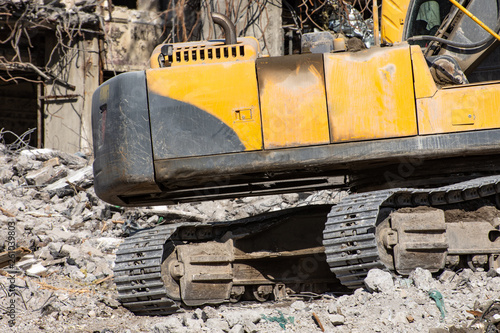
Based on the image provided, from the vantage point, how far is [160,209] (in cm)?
848

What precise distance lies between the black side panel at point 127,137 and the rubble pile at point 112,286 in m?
1.06

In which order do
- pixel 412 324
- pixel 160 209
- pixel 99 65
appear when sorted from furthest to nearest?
pixel 99 65
pixel 160 209
pixel 412 324

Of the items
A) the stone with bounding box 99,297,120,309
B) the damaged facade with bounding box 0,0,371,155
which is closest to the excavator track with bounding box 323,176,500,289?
the stone with bounding box 99,297,120,309

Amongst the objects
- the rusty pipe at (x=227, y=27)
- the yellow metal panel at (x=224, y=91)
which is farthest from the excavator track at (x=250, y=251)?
the rusty pipe at (x=227, y=27)

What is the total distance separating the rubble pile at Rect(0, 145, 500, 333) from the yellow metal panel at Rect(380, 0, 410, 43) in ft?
7.55

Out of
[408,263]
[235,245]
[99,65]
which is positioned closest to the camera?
[408,263]

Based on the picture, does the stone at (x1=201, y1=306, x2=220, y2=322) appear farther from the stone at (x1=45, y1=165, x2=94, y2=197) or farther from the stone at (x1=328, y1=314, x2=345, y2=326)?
the stone at (x1=45, y1=165, x2=94, y2=197)

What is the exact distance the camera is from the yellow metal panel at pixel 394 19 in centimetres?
610

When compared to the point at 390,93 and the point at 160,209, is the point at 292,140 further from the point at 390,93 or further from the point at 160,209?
the point at 160,209

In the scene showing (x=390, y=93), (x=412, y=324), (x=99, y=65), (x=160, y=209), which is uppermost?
(x=99, y=65)

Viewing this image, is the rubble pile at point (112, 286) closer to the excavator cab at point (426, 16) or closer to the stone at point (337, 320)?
the stone at point (337, 320)

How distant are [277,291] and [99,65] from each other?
6976 millimetres

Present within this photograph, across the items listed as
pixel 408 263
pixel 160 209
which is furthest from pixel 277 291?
pixel 160 209

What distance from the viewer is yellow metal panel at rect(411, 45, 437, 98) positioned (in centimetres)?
497
